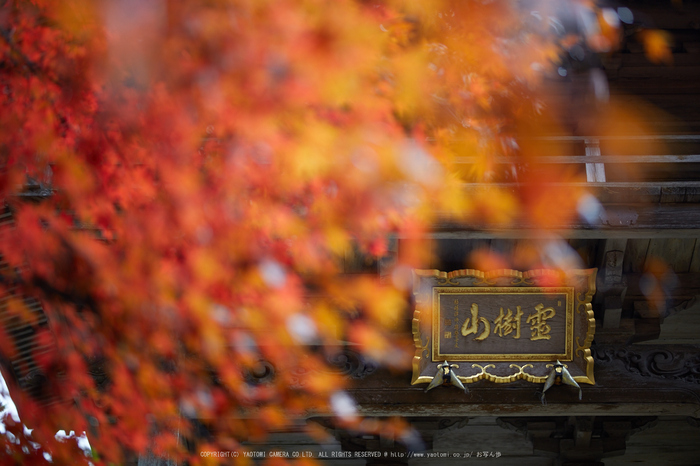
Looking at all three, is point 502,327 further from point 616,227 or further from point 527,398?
point 616,227

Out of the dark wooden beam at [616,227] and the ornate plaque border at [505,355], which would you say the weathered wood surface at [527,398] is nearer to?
the ornate plaque border at [505,355]

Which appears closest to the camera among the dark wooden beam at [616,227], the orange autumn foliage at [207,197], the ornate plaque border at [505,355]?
the dark wooden beam at [616,227]

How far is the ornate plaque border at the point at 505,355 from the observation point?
6.26 m

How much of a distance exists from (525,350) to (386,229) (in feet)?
6.28

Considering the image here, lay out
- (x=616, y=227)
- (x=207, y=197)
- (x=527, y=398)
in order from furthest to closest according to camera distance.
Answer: (x=527, y=398)
(x=207, y=197)
(x=616, y=227)

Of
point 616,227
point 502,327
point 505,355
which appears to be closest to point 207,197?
point 502,327

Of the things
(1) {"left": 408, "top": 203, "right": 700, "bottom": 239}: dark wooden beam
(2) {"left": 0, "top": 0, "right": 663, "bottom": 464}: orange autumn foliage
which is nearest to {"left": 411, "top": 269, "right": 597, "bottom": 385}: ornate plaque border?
(2) {"left": 0, "top": 0, "right": 663, "bottom": 464}: orange autumn foliage

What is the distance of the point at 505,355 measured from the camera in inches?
250

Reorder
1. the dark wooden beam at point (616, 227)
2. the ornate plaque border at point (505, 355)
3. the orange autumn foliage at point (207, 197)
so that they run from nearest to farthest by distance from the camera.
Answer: the dark wooden beam at point (616, 227) < the orange autumn foliage at point (207, 197) < the ornate plaque border at point (505, 355)

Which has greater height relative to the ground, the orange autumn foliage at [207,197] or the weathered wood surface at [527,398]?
the orange autumn foliage at [207,197]

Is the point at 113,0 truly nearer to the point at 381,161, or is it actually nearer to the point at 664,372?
the point at 381,161

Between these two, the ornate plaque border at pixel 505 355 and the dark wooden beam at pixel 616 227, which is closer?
the dark wooden beam at pixel 616 227

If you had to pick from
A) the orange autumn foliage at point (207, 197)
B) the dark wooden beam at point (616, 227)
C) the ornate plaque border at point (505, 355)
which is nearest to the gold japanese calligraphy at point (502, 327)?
the ornate plaque border at point (505, 355)

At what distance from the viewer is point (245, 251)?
248 inches
